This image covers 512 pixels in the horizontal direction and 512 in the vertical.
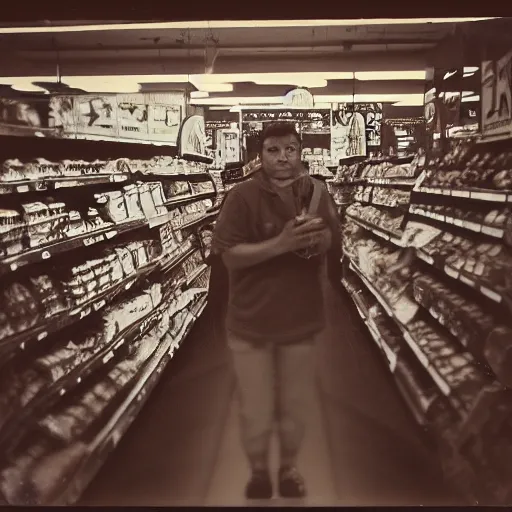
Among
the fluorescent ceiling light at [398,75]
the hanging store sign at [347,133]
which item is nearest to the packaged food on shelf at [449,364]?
the hanging store sign at [347,133]

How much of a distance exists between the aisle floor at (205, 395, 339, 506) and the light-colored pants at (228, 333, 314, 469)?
0.11 feet

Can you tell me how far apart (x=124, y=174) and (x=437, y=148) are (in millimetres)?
1417

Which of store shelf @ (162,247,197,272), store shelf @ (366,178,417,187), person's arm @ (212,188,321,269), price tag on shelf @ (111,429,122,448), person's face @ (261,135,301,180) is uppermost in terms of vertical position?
person's face @ (261,135,301,180)

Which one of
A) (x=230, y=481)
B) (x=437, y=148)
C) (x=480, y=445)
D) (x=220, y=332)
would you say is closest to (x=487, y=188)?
(x=437, y=148)

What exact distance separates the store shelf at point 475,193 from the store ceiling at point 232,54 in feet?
1.45

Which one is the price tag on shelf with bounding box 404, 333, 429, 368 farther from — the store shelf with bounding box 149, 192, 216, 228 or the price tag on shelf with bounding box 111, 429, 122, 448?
the price tag on shelf with bounding box 111, 429, 122, 448

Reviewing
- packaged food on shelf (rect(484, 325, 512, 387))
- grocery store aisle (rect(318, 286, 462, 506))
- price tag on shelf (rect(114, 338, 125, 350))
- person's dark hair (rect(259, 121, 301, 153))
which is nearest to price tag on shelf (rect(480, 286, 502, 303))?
Result: packaged food on shelf (rect(484, 325, 512, 387))

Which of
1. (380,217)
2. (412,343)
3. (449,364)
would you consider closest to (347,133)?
(380,217)

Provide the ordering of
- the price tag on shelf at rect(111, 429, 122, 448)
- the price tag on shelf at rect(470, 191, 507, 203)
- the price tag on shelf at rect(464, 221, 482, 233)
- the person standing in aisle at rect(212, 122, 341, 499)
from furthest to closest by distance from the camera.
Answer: the price tag on shelf at rect(111, 429, 122, 448), the person standing in aisle at rect(212, 122, 341, 499), the price tag on shelf at rect(464, 221, 482, 233), the price tag on shelf at rect(470, 191, 507, 203)

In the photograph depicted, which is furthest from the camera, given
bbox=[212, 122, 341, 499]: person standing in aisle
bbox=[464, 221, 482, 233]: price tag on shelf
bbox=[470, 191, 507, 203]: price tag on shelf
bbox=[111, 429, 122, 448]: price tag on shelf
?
bbox=[111, 429, 122, 448]: price tag on shelf

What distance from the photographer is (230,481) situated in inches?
95.0

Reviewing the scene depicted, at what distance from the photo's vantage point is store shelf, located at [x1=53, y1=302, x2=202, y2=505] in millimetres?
2377

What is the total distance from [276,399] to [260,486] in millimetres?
393

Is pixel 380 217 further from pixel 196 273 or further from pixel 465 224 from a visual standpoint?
pixel 196 273
